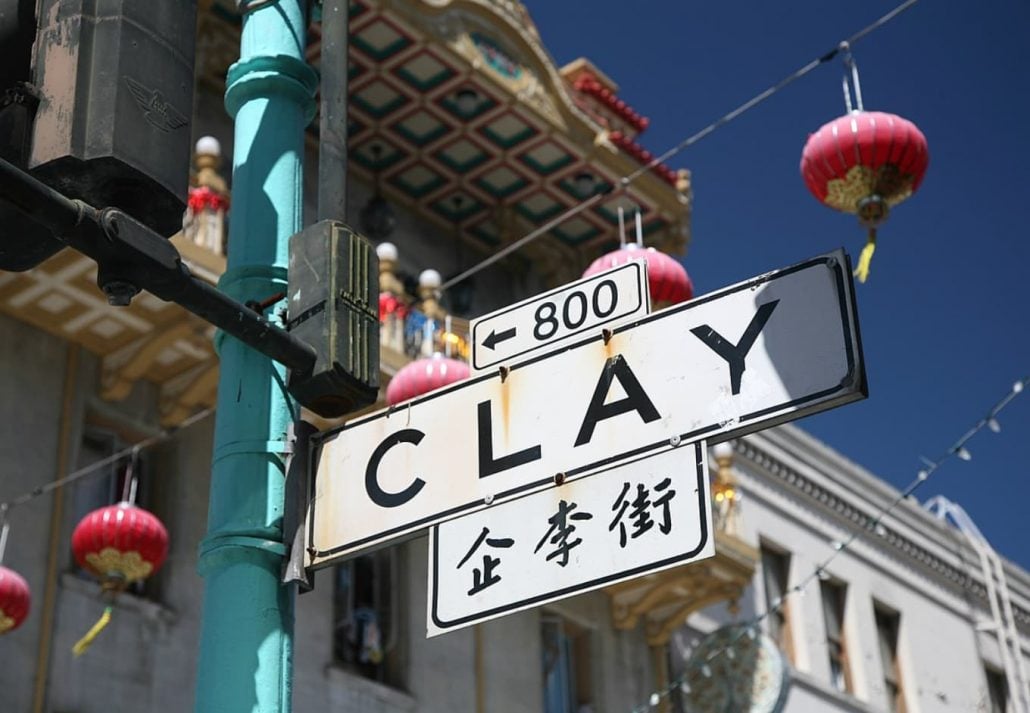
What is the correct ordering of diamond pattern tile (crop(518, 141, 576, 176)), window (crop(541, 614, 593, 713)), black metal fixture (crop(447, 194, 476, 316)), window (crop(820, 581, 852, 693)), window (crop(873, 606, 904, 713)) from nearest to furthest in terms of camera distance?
window (crop(541, 614, 593, 713)), diamond pattern tile (crop(518, 141, 576, 176)), black metal fixture (crop(447, 194, 476, 316)), window (crop(820, 581, 852, 693)), window (crop(873, 606, 904, 713))

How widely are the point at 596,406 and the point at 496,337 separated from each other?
0.67 meters

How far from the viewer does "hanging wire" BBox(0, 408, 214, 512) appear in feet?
51.1

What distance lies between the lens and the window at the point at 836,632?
26828 mm

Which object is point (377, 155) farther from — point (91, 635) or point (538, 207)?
point (91, 635)

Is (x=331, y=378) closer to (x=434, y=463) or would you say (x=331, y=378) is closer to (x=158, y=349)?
(x=434, y=463)

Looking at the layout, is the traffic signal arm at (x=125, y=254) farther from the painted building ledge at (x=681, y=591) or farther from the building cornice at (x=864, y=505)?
the building cornice at (x=864, y=505)

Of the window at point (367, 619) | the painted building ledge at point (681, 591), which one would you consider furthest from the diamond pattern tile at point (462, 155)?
the painted building ledge at point (681, 591)

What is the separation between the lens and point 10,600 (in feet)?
44.8

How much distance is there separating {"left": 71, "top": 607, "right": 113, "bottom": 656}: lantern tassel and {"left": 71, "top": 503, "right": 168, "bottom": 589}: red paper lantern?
33 cm

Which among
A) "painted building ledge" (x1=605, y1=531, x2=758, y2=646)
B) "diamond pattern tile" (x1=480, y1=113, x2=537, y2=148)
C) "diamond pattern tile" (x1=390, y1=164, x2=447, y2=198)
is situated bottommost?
"painted building ledge" (x1=605, y1=531, x2=758, y2=646)

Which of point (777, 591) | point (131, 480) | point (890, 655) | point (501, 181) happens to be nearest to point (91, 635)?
point (131, 480)

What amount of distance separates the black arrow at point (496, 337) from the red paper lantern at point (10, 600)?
9.58 m

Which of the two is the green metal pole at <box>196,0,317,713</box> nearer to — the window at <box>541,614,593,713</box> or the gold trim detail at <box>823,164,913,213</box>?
the gold trim detail at <box>823,164,913,213</box>

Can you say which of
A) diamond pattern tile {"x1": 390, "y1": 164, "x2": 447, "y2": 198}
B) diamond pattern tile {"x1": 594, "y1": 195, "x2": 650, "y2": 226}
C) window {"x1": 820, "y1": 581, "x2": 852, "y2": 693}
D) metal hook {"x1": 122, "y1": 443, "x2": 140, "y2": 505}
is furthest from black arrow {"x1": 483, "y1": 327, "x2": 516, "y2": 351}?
window {"x1": 820, "y1": 581, "x2": 852, "y2": 693}
